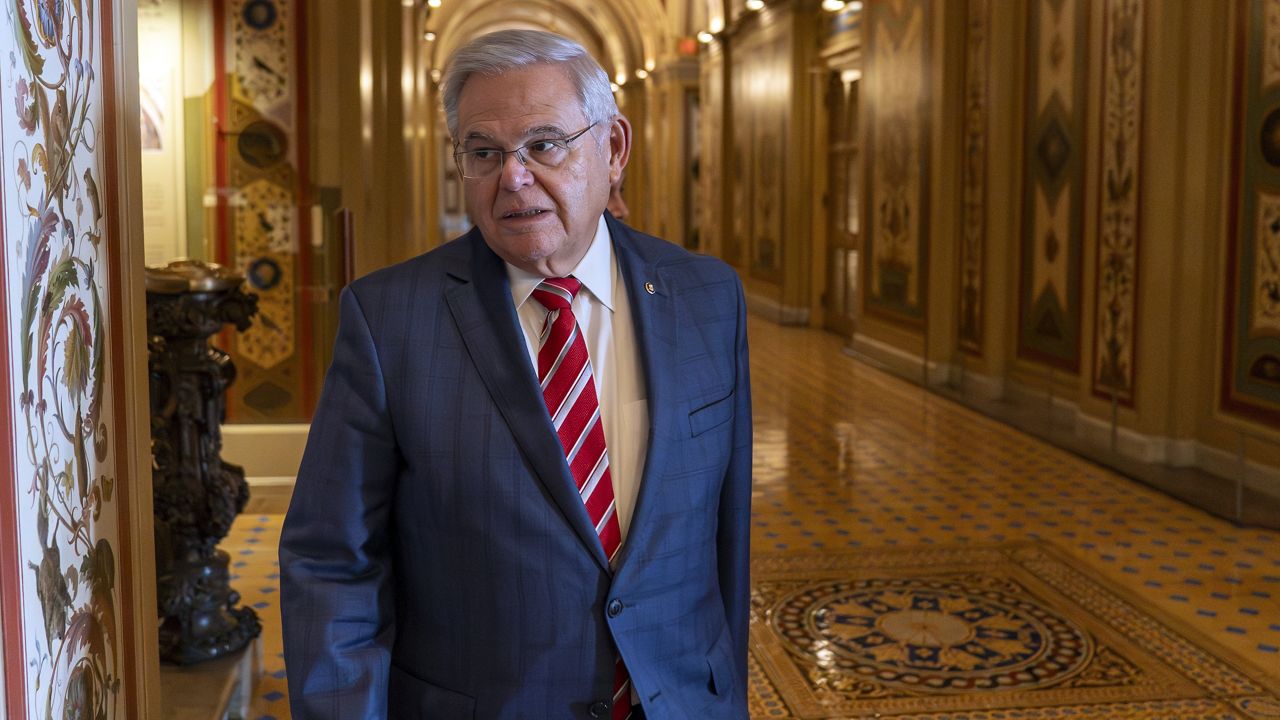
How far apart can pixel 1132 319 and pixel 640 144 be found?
57.5 feet

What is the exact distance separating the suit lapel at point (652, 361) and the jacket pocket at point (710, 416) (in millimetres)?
31

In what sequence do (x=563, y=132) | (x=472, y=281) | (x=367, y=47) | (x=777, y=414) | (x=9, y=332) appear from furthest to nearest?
(x=777, y=414) < (x=367, y=47) < (x=472, y=281) < (x=563, y=132) < (x=9, y=332)

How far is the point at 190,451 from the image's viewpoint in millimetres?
3703

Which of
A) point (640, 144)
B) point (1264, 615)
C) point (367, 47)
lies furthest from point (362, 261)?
point (640, 144)

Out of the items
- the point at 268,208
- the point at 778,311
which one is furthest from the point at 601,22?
the point at 268,208

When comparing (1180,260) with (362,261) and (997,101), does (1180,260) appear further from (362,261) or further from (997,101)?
(362,261)

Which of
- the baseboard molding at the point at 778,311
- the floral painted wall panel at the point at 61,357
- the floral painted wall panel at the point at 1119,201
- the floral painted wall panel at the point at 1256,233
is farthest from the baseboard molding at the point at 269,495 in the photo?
the baseboard molding at the point at 778,311

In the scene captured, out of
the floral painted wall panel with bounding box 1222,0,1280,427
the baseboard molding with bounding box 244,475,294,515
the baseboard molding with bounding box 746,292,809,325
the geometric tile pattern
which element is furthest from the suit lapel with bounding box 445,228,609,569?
the baseboard molding with bounding box 746,292,809,325

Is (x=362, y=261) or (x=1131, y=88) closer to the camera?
(x=362, y=261)

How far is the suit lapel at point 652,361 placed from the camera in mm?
1608

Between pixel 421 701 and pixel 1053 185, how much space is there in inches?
278

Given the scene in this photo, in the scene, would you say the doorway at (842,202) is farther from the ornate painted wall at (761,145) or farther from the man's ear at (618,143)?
the man's ear at (618,143)

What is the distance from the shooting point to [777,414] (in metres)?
8.22

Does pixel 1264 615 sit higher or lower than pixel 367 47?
lower
